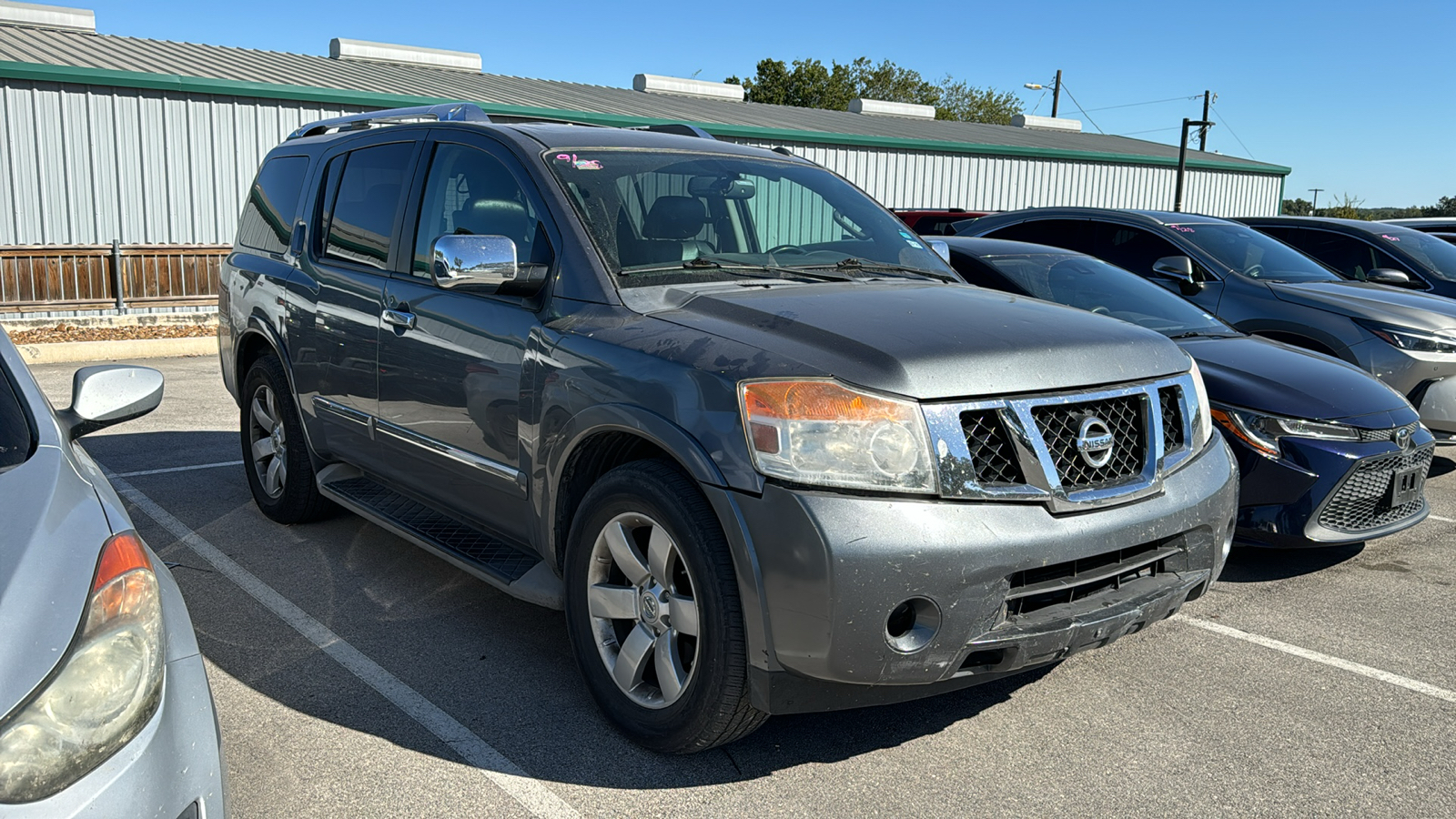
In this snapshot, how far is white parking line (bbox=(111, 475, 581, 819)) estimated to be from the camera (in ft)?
10.1

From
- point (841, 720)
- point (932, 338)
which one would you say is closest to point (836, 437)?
point (932, 338)

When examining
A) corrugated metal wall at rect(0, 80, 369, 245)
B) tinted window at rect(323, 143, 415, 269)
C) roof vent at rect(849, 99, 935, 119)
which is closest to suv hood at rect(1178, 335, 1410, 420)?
tinted window at rect(323, 143, 415, 269)

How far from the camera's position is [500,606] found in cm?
459

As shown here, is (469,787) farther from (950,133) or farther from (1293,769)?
(950,133)

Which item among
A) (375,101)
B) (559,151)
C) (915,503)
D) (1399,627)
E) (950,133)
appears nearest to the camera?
(915,503)

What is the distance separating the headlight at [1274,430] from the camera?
5082 mm

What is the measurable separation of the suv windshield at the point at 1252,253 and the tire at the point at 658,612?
19.1ft

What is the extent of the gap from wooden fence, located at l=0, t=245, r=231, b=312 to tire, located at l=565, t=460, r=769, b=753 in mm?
13056

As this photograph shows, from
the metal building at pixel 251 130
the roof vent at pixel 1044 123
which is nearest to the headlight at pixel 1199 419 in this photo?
the metal building at pixel 251 130

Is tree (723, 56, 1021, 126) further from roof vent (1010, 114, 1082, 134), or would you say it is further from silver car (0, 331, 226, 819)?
silver car (0, 331, 226, 819)

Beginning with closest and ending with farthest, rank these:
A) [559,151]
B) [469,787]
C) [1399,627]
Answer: [469,787] < [559,151] < [1399,627]

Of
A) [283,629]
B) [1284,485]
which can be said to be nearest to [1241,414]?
[1284,485]

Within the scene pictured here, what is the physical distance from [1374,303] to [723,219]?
204 inches

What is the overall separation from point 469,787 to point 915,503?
1456 mm
